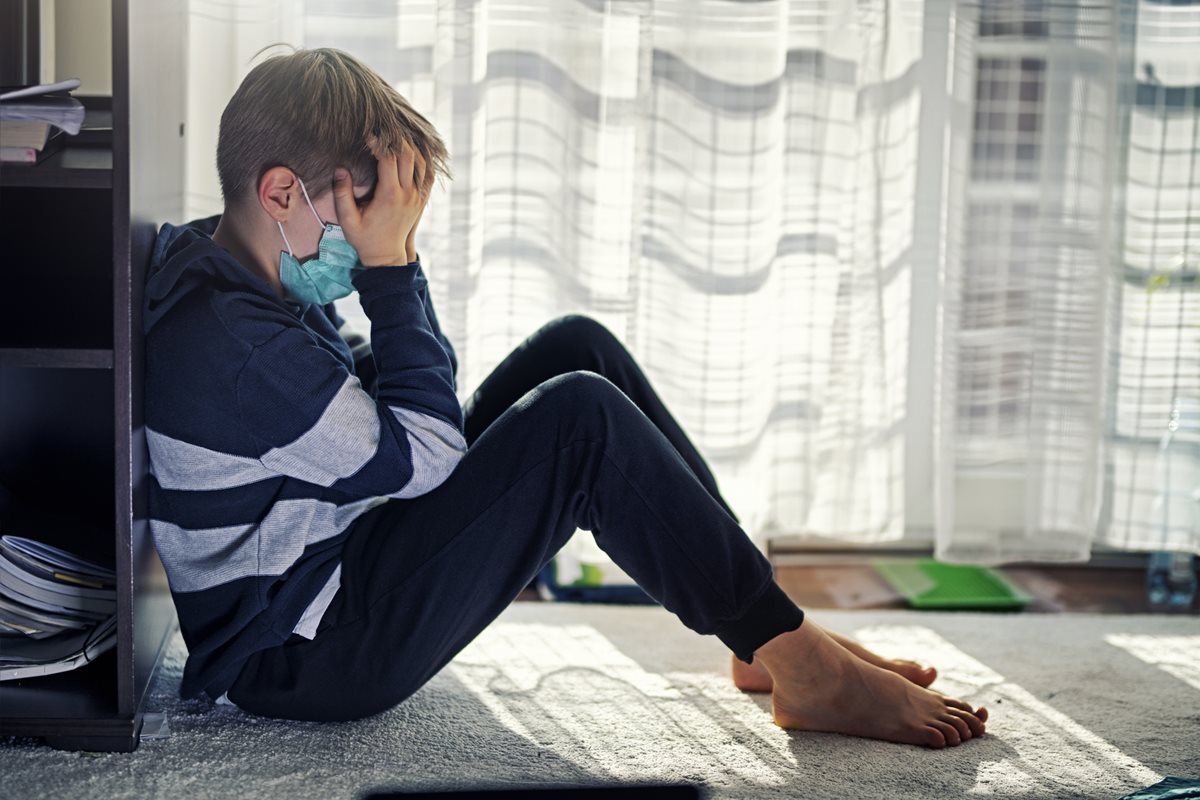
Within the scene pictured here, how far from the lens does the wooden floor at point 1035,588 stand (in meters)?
1.84

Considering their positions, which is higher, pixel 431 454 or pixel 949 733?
pixel 431 454

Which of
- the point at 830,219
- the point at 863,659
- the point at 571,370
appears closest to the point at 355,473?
the point at 571,370

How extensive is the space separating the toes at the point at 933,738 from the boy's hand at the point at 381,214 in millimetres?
721

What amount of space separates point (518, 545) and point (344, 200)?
14.8 inches

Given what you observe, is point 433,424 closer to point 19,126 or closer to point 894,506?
point 19,126

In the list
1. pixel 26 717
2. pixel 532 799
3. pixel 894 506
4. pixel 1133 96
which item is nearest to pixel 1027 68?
pixel 1133 96

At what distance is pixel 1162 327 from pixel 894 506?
493 millimetres

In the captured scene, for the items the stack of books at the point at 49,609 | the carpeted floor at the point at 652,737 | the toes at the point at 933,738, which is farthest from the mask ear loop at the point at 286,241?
the toes at the point at 933,738

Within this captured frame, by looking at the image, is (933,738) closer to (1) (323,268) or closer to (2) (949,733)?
(2) (949,733)

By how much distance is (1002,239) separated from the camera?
1899mm

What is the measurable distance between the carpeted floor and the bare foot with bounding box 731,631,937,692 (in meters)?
0.02

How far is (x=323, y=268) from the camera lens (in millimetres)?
1223

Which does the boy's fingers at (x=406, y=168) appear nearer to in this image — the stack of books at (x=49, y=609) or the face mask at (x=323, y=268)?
the face mask at (x=323, y=268)

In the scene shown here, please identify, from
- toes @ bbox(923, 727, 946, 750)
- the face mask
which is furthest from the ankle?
the face mask
